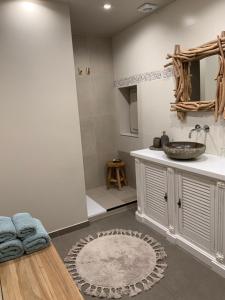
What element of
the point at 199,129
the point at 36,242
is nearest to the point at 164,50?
the point at 199,129

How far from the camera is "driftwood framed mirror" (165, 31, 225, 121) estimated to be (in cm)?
224

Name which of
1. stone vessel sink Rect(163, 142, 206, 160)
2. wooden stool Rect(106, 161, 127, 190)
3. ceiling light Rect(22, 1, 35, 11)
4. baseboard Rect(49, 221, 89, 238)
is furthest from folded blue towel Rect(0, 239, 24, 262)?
wooden stool Rect(106, 161, 127, 190)

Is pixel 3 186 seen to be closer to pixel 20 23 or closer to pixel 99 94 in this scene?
pixel 20 23

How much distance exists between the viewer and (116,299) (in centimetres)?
182

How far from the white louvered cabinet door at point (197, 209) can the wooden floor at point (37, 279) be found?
1.33 metres

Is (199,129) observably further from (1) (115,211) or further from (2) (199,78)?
(1) (115,211)

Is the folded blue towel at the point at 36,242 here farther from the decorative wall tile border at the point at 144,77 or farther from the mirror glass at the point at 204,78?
the decorative wall tile border at the point at 144,77

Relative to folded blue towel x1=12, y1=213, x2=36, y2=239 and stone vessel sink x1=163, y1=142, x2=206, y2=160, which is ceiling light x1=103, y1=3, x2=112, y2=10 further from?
folded blue towel x1=12, y1=213, x2=36, y2=239

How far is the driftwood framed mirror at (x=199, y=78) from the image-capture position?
224 cm

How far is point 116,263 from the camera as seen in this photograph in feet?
7.19

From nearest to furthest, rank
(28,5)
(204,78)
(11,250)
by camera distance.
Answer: (11,250), (28,5), (204,78)

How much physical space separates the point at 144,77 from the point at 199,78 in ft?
2.94

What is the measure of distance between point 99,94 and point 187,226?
98.9 inches

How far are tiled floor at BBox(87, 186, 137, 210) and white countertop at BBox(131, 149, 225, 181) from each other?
41.9 inches
